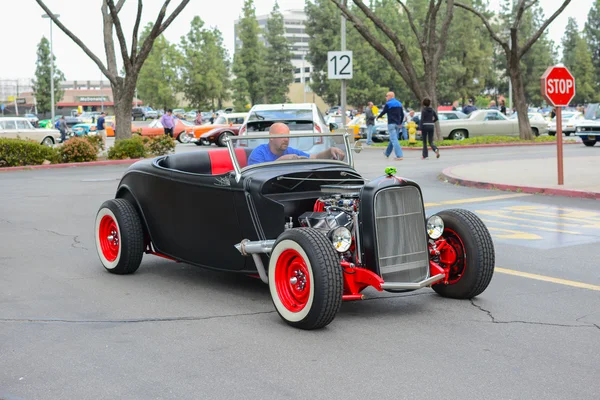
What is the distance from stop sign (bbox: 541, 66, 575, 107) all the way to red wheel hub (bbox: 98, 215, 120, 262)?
9.27 metres

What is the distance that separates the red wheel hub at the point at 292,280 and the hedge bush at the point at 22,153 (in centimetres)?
1944

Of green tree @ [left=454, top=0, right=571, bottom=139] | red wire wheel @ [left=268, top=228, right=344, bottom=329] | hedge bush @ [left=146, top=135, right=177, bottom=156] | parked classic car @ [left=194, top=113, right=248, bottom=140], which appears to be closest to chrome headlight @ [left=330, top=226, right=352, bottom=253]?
red wire wheel @ [left=268, top=228, right=344, bottom=329]

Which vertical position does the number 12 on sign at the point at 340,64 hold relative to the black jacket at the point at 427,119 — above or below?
above

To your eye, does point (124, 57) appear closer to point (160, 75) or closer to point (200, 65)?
point (200, 65)

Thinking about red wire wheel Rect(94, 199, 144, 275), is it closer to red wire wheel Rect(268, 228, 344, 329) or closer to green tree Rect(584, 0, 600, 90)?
red wire wheel Rect(268, 228, 344, 329)

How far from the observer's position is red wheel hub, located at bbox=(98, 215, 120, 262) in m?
8.04

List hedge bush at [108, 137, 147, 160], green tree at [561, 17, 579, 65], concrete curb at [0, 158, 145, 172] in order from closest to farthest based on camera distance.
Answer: concrete curb at [0, 158, 145, 172] → hedge bush at [108, 137, 147, 160] → green tree at [561, 17, 579, 65]

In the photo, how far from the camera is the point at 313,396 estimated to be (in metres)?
4.38

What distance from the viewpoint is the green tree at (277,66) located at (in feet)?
270

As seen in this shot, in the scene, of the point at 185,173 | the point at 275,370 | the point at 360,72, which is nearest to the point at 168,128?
the point at 185,173

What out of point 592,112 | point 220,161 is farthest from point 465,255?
point 592,112

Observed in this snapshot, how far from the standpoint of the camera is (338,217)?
616cm

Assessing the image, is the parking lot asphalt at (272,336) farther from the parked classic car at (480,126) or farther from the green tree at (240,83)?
the green tree at (240,83)

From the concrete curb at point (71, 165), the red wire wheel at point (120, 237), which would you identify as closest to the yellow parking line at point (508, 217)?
the red wire wheel at point (120, 237)
